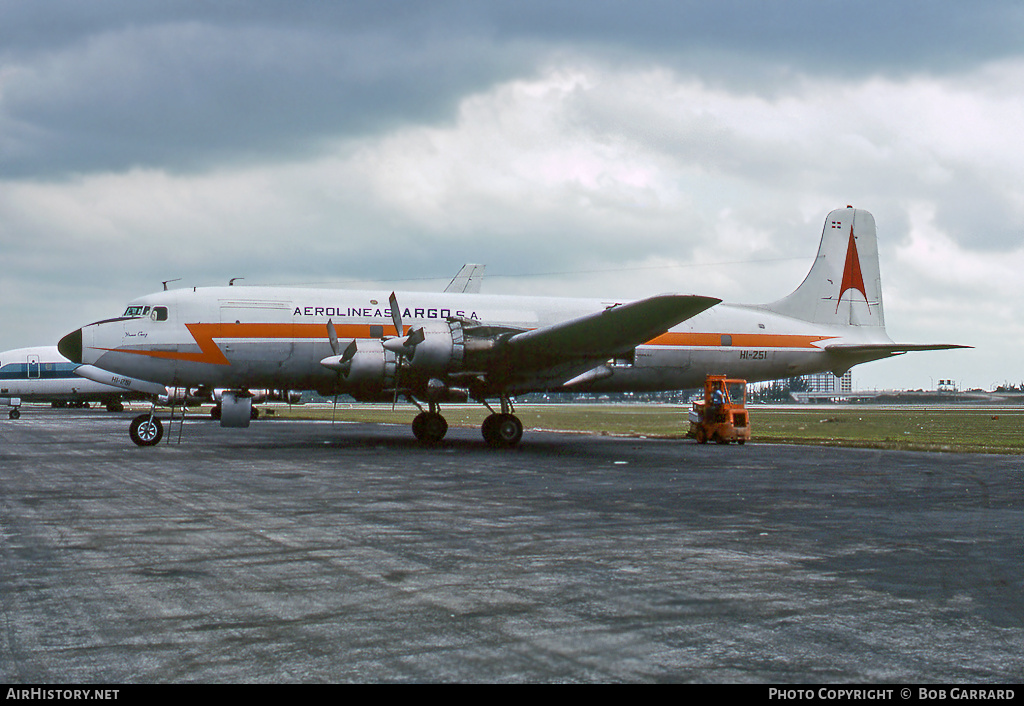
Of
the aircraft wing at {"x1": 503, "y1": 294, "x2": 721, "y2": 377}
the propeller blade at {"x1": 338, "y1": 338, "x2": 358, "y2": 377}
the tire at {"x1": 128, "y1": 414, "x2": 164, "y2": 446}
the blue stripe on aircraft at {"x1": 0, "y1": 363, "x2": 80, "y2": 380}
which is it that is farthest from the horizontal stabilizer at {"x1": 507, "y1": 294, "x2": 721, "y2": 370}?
the blue stripe on aircraft at {"x1": 0, "y1": 363, "x2": 80, "y2": 380}

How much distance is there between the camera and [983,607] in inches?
215

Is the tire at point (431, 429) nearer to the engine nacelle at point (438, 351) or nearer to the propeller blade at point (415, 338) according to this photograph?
the engine nacelle at point (438, 351)

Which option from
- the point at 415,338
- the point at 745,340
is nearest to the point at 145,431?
the point at 415,338

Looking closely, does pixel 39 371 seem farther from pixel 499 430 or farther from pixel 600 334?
pixel 600 334

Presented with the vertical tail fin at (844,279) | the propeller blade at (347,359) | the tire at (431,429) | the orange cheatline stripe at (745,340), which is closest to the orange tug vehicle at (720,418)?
the orange cheatline stripe at (745,340)

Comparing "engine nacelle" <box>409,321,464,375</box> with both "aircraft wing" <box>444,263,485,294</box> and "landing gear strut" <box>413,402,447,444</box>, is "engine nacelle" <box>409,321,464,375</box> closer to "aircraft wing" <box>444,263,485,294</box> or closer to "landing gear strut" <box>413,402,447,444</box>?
"landing gear strut" <box>413,402,447,444</box>

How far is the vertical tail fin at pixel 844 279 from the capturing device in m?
29.0

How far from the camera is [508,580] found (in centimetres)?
624

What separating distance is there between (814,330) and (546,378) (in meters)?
11.2

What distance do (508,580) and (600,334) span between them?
13902 millimetres

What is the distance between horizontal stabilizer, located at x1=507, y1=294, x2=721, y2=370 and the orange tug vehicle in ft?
22.0

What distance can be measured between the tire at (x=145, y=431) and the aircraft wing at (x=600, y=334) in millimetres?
10302
